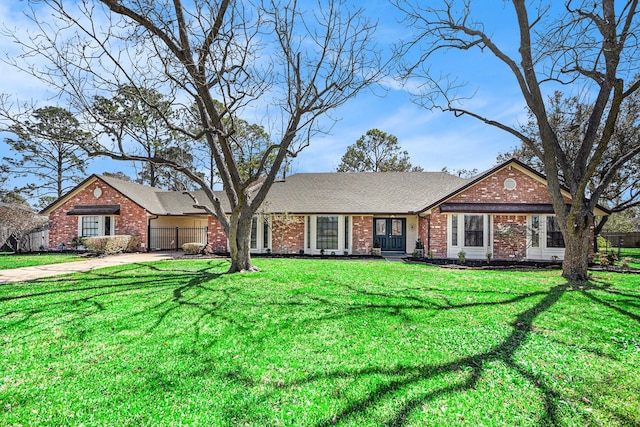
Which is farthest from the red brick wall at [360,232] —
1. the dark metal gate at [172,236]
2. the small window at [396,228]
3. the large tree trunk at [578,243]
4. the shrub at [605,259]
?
the dark metal gate at [172,236]

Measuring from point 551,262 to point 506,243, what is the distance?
1.90 m

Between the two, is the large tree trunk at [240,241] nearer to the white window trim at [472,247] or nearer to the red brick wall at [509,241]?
the white window trim at [472,247]

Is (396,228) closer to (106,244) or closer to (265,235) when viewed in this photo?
(265,235)

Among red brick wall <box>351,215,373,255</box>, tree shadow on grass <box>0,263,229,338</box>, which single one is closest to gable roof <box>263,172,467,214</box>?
red brick wall <box>351,215,373,255</box>

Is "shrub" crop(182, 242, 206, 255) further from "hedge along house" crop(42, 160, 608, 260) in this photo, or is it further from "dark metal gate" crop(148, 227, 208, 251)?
"dark metal gate" crop(148, 227, 208, 251)

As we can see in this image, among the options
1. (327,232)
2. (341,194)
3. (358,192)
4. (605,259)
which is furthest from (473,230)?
(341,194)

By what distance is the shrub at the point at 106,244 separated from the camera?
15641 mm

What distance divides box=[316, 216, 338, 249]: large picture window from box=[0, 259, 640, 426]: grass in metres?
→ 9.43

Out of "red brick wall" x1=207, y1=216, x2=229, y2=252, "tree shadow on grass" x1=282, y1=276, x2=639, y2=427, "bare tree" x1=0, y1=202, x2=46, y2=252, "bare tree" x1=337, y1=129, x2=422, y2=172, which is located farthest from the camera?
"bare tree" x1=337, y1=129, x2=422, y2=172

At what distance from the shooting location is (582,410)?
9.91 ft

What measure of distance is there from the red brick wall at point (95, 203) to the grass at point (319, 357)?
38.3ft

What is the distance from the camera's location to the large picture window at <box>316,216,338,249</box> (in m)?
17.2

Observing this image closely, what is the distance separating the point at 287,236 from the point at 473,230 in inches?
370

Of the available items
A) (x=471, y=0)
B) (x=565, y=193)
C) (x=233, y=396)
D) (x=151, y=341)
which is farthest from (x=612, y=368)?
(x=565, y=193)
